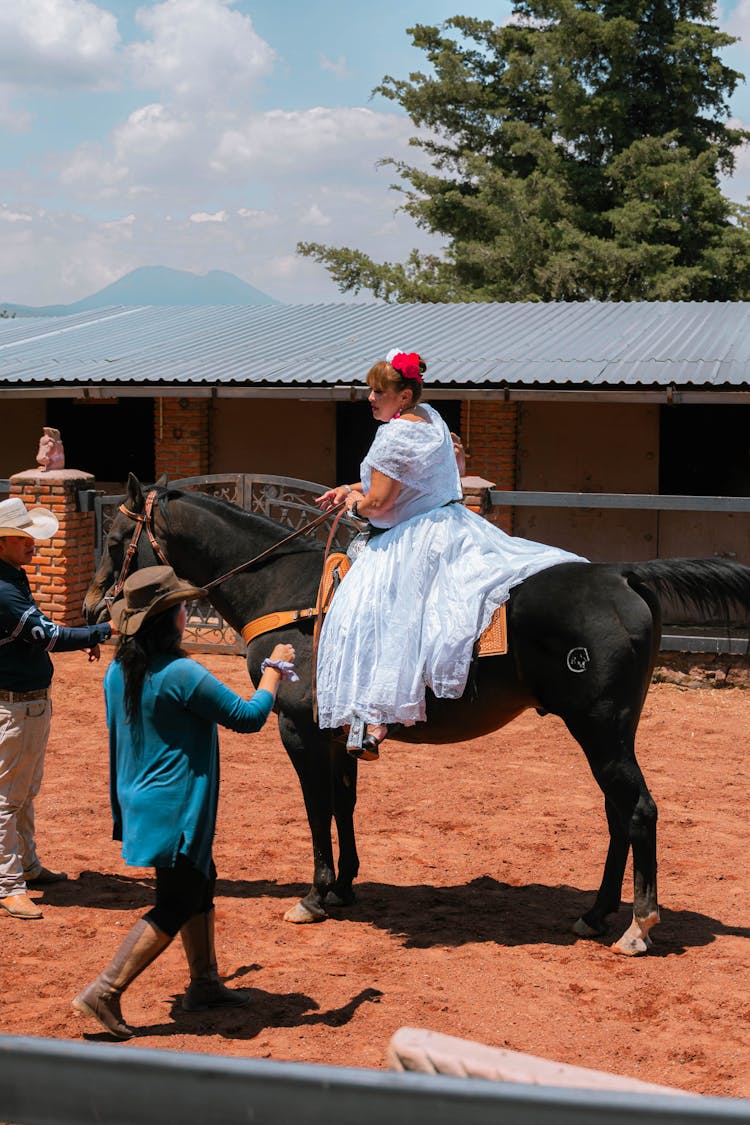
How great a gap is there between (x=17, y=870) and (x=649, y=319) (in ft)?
44.6

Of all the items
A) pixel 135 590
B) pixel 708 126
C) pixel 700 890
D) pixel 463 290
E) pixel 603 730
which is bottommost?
pixel 700 890

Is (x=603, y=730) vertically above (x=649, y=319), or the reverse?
(x=649, y=319)

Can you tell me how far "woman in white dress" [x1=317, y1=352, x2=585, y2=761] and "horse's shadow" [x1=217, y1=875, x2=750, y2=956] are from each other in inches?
35.9

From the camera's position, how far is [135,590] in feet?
13.2

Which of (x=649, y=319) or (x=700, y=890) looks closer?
(x=700, y=890)

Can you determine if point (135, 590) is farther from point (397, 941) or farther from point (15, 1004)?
point (397, 941)

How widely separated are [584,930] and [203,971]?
1.88m

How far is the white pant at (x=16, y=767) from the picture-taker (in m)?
5.52

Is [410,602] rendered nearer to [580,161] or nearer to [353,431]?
[353,431]

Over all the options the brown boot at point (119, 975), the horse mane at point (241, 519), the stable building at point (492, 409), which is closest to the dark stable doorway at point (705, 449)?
the stable building at point (492, 409)

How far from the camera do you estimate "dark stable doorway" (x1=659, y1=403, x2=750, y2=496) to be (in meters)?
14.5

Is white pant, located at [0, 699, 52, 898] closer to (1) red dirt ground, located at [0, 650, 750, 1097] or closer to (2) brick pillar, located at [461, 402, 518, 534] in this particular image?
(1) red dirt ground, located at [0, 650, 750, 1097]

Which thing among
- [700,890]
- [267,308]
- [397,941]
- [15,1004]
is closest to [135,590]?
[15,1004]

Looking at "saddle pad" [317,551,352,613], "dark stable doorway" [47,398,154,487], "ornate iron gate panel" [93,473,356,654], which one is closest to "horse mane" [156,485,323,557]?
"saddle pad" [317,551,352,613]
